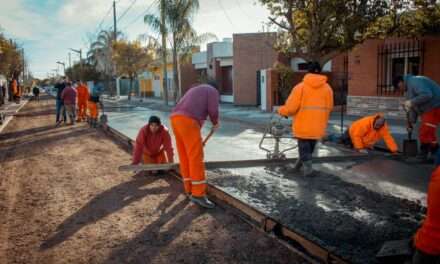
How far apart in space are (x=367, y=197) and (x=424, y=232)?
3.15 metres

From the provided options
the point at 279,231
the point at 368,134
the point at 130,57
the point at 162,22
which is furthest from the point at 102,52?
the point at 279,231

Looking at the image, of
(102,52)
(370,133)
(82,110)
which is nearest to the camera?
(370,133)

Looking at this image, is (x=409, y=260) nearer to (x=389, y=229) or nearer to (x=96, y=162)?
(x=389, y=229)

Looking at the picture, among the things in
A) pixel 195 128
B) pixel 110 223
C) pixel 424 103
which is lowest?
pixel 110 223

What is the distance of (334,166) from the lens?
8.15m

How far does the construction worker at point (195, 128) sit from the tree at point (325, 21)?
8.65 metres

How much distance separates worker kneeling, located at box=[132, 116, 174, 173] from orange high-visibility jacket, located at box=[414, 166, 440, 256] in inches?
196

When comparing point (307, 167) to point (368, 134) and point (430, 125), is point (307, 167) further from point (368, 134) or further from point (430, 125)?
point (368, 134)

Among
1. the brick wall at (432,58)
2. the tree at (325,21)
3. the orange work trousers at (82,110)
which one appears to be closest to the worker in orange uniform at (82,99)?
the orange work trousers at (82,110)

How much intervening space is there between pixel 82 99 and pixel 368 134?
12.2 m

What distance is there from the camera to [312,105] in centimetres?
680

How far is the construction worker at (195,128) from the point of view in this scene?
18.8 ft

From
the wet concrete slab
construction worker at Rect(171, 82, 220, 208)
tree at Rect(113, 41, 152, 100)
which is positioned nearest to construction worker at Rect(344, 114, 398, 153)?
the wet concrete slab

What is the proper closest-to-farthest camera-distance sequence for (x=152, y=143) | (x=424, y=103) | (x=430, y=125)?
1. (x=152, y=143)
2. (x=424, y=103)
3. (x=430, y=125)
